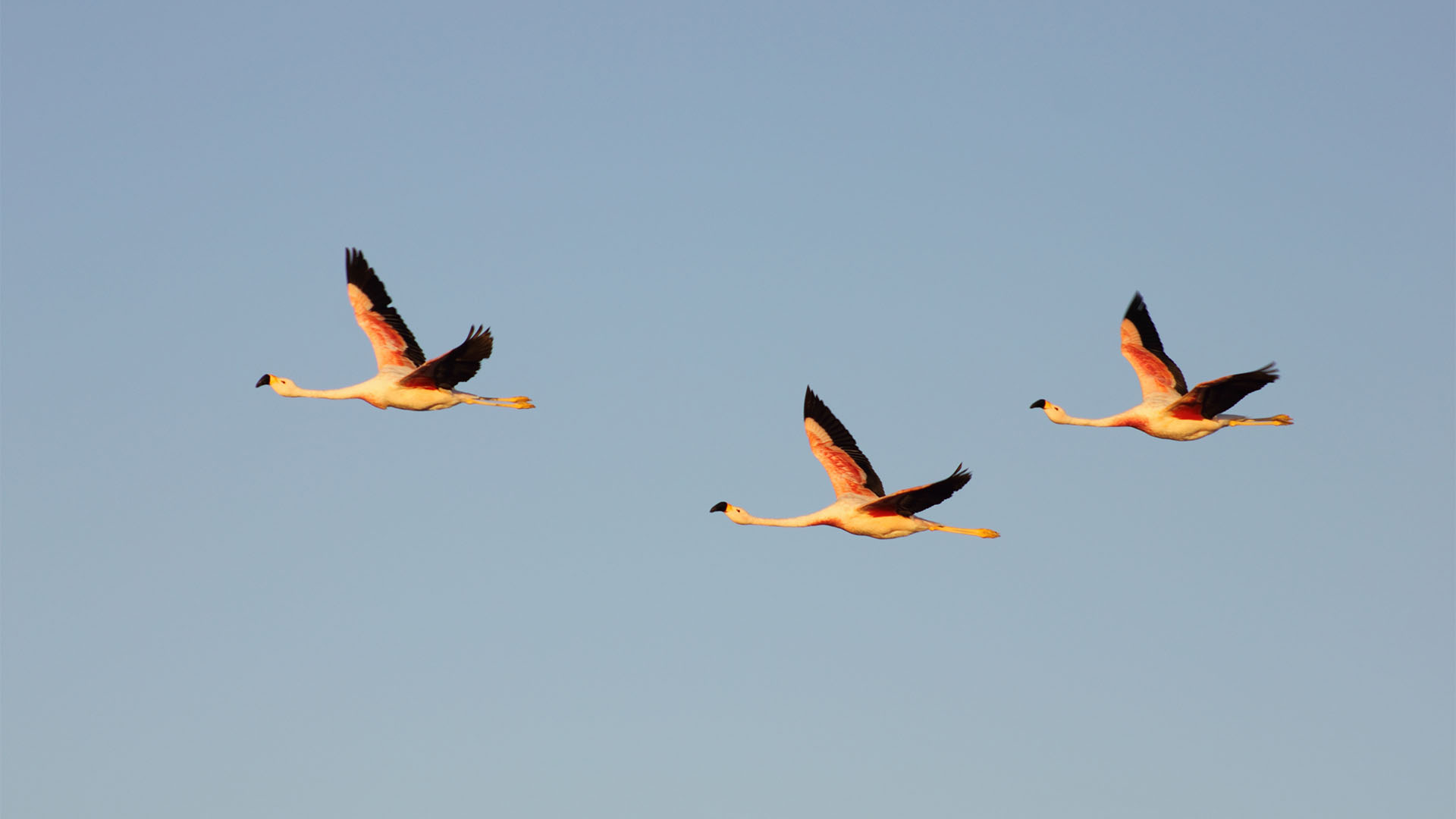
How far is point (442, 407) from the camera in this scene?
32281mm

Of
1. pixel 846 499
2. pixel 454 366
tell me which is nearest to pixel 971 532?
pixel 846 499

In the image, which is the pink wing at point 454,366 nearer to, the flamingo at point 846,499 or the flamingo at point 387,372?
the flamingo at point 387,372

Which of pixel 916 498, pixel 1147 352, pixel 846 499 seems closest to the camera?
pixel 916 498

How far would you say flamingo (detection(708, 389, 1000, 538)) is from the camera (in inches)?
1163

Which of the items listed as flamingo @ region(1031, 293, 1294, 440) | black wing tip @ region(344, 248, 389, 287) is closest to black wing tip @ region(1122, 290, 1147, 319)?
flamingo @ region(1031, 293, 1294, 440)

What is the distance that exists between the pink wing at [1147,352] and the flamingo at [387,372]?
37.8ft

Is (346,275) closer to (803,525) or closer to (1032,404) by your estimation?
(803,525)

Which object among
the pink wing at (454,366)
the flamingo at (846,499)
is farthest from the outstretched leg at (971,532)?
the pink wing at (454,366)

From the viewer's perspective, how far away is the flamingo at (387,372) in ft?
104

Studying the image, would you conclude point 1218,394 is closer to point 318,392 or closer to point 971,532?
point 971,532

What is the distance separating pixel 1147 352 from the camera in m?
32.2

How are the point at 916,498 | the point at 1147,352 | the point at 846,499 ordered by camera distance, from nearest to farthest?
the point at 916,498 < the point at 846,499 < the point at 1147,352

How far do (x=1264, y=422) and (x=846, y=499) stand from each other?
322 inches

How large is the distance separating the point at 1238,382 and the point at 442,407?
1428 centimetres
